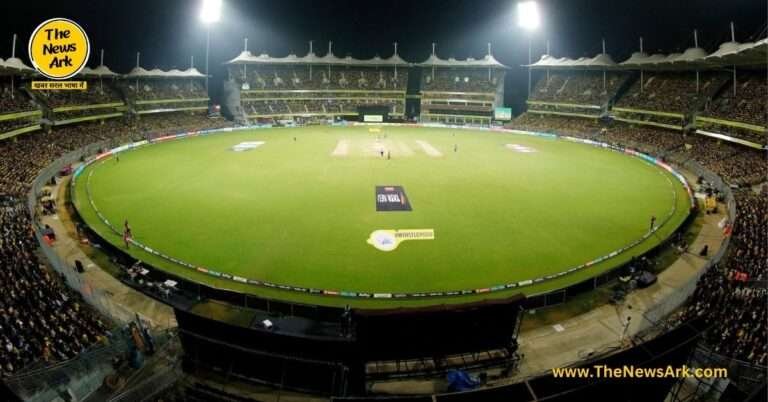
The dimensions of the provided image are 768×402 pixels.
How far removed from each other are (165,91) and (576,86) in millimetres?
85711

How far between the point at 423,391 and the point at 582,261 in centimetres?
1540

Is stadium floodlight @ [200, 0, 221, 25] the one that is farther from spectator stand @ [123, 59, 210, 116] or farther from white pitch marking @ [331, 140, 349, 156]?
white pitch marking @ [331, 140, 349, 156]

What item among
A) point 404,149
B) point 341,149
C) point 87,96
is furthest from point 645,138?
point 87,96

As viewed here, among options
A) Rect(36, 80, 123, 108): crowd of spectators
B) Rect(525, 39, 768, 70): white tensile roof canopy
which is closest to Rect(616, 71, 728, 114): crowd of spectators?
Rect(525, 39, 768, 70): white tensile roof canopy

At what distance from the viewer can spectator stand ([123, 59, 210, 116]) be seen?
8238 cm

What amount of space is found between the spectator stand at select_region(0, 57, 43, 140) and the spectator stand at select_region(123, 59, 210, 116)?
75.7ft

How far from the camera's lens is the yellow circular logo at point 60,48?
2734 centimetres

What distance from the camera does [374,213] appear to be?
32.9m

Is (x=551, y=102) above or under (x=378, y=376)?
above

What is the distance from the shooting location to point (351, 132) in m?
81.8

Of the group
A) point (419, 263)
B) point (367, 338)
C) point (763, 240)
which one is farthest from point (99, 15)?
point (763, 240)

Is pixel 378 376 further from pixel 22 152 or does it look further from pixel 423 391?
pixel 22 152

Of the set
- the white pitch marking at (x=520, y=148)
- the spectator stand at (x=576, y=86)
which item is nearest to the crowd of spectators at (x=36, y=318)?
the white pitch marking at (x=520, y=148)

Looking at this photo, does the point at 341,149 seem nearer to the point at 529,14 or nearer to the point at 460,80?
the point at 529,14
